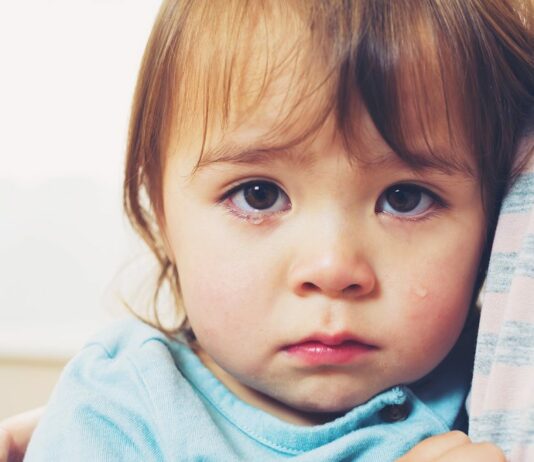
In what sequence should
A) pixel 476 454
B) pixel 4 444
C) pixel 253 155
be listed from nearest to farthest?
pixel 476 454, pixel 253 155, pixel 4 444

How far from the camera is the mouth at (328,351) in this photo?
756 millimetres

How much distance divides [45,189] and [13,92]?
193 millimetres

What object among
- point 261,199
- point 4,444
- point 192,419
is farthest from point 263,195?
point 4,444

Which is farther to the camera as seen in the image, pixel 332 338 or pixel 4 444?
pixel 4 444

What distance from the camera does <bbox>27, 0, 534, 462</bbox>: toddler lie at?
72 centimetres

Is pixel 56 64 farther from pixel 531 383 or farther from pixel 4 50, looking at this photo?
pixel 531 383

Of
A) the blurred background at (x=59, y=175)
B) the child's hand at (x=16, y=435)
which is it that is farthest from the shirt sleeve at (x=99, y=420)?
the blurred background at (x=59, y=175)

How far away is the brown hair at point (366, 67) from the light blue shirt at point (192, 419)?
20cm

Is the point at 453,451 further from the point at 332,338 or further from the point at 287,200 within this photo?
the point at 287,200

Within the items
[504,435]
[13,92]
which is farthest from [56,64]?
[504,435]

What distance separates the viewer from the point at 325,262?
72cm

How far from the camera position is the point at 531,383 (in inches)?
25.8

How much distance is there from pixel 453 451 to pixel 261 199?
28 cm

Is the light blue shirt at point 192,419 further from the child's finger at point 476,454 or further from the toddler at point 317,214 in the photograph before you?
the child's finger at point 476,454
